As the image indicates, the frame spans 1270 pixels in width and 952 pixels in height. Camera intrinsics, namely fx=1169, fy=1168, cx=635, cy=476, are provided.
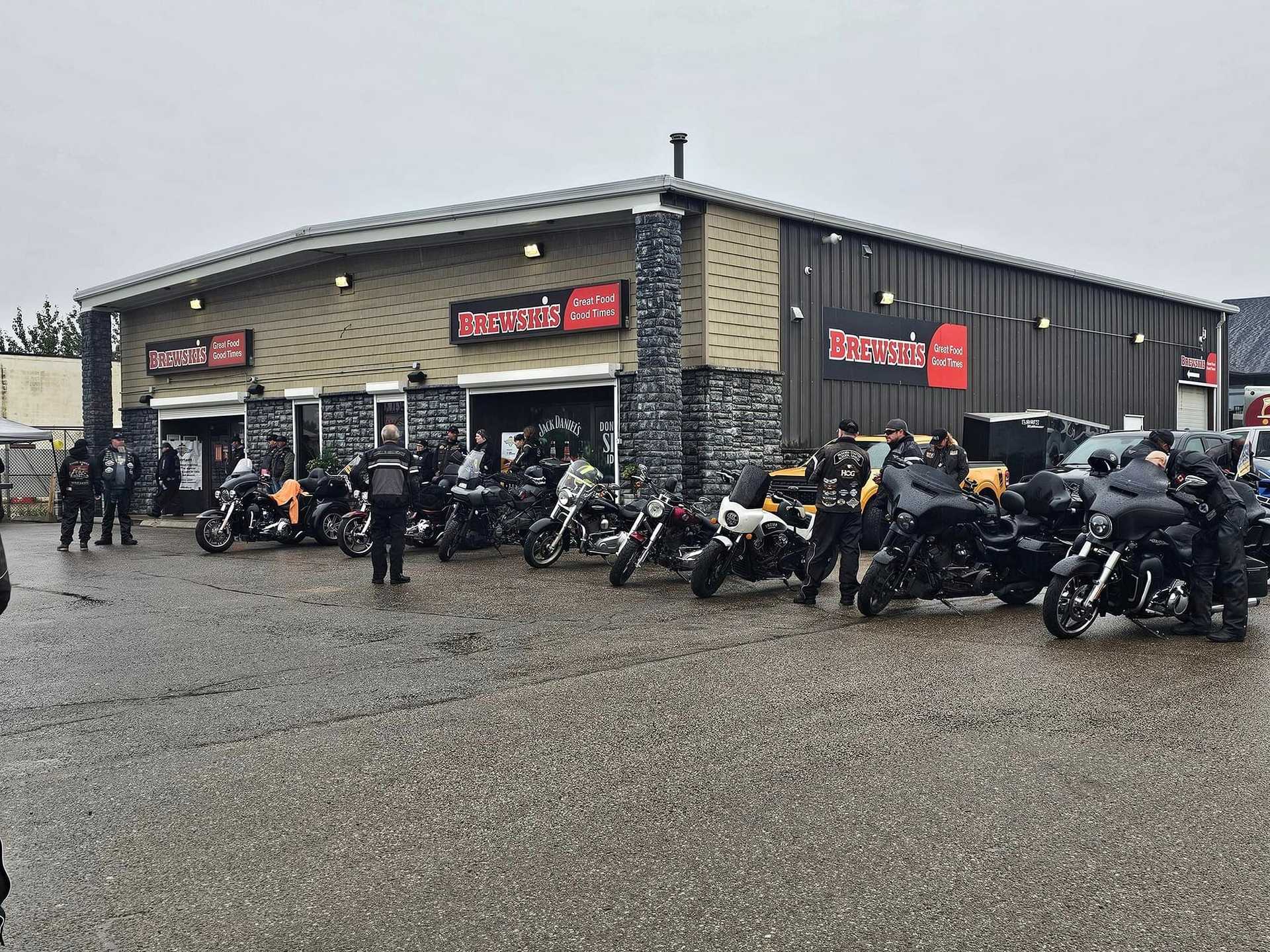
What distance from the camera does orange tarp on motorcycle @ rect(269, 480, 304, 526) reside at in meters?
17.4

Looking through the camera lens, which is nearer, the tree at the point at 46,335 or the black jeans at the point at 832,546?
the black jeans at the point at 832,546

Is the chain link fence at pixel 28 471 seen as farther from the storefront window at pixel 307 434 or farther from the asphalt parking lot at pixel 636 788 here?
the asphalt parking lot at pixel 636 788

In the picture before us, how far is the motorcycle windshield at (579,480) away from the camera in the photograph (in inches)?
552

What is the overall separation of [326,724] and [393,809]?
168 centimetres

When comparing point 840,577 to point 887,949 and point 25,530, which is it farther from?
point 25,530

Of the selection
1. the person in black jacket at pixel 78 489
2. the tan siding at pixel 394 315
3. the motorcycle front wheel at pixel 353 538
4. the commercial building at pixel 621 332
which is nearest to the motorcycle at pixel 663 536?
the motorcycle front wheel at pixel 353 538

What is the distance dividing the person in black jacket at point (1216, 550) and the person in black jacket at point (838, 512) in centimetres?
292

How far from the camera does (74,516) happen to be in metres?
18.2

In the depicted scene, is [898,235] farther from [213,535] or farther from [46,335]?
[46,335]

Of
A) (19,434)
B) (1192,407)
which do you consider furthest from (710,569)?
(1192,407)

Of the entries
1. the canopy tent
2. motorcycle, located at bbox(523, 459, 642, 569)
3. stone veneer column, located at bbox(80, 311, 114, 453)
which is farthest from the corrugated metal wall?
the canopy tent

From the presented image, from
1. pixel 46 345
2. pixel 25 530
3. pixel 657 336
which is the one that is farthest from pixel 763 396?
pixel 46 345

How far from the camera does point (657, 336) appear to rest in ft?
59.0

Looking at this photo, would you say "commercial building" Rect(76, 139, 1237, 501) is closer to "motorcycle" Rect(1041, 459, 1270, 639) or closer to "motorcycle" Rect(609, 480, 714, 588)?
"motorcycle" Rect(609, 480, 714, 588)
